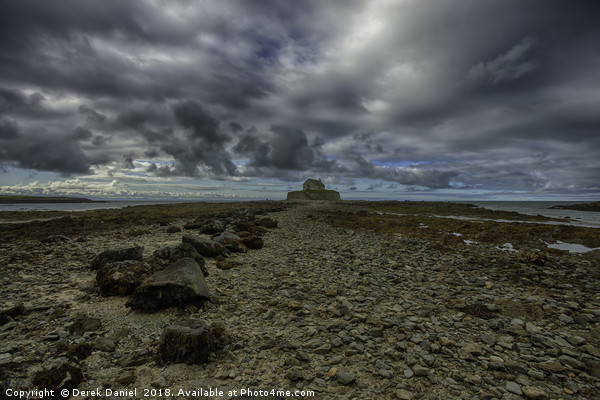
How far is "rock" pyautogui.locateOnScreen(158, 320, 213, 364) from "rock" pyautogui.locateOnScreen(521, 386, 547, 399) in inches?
204

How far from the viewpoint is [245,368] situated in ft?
15.1

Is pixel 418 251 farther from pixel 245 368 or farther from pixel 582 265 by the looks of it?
pixel 245 368

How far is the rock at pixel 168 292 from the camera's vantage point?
6621 millimetres

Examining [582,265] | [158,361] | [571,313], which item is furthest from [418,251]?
[158,361]

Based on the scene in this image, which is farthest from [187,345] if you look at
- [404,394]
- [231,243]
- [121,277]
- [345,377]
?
[231,243]

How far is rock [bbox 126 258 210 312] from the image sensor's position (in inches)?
261

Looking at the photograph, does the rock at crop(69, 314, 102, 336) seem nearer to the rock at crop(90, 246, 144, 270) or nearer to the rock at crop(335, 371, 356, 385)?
the rock at crop(90, 246, 144, 270)

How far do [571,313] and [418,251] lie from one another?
26.1ft

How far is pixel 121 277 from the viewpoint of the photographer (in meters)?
7.59

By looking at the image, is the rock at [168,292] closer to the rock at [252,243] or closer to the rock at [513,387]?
the rock at [513,387]

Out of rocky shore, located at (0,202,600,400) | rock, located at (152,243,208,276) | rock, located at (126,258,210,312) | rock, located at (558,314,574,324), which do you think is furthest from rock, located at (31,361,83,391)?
rock, located at (558,314,574,324)

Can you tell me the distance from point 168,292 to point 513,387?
23.8ft

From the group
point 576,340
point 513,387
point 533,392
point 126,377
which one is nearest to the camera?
point 533,392

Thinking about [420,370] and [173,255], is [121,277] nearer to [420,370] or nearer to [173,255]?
[173,255]
